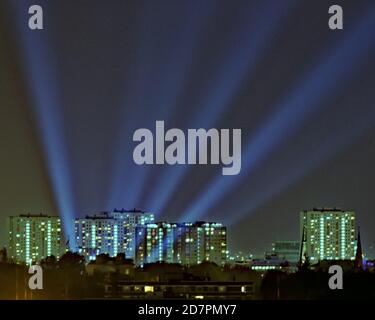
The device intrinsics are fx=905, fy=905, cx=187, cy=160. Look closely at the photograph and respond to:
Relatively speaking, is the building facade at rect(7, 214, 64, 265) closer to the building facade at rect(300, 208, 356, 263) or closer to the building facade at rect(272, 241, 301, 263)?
the building facade at rect(272, 241, 301, 263)

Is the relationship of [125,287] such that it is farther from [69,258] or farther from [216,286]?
[69,258]

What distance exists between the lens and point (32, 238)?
378 inches

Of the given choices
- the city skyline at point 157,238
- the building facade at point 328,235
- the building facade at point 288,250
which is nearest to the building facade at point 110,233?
the city skyline at point 157,238

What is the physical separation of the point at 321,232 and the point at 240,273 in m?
1.04

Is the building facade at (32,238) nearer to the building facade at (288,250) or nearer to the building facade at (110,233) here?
the building facade at (110,233)

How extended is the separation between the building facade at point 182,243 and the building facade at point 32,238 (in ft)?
3.44

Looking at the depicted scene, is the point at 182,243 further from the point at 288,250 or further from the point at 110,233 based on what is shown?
the point at 288,250

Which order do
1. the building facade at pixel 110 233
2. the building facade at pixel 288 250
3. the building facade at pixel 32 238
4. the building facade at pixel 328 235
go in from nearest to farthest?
the building facade at pixel 32 238
the building facade at pixel 328 235
the building facade at pixel 110 233
the building facade at pixel 288 250

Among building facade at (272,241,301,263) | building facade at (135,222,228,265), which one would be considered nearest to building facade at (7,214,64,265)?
building facade at (135,222,228,265)

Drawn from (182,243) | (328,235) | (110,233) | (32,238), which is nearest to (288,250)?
(328,235)

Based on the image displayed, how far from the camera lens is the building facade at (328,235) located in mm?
9750

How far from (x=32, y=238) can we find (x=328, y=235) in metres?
3.28

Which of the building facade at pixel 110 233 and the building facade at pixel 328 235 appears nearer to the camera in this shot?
the building facade at pixel 328 235
